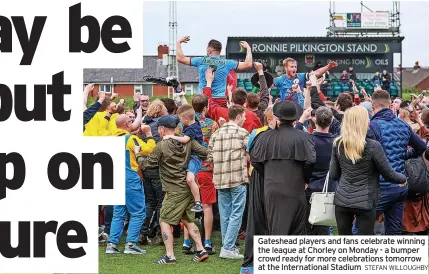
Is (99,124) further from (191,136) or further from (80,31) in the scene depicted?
(80,31)

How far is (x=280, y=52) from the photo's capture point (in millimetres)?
38812

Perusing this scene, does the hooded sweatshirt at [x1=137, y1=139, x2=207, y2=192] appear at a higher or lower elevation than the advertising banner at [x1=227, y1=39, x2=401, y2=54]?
lower

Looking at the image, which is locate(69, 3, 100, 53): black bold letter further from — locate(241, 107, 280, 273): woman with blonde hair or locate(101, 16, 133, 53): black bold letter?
locate(241, 107, 280, 273): woman with blonde hair

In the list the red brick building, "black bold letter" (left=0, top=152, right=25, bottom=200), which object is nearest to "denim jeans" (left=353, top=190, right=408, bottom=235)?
"black bold letter" (left=0, top=152, right=25, bottom=200)

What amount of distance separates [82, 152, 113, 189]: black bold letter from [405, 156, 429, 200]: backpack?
15.5 ft

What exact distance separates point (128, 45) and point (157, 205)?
5298mm

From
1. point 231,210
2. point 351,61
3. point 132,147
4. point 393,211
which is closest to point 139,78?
point 351,61

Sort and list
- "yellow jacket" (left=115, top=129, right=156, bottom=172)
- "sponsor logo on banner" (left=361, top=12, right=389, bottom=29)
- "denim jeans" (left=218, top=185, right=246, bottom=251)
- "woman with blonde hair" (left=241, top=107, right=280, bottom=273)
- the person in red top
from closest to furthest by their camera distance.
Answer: "woman with blonde hair" (left=241, top=107, right=280, bottom=273), "denim jeans" (left=218, top=185, right=246, bottom=251), "yellow jacket" (left=115, top=129, right=156, bottom=172), the person in red top, "sponsor logo on banner" (left=361, top=12, right=389, bottom=29)

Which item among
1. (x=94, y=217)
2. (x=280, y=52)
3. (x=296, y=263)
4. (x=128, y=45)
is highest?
(x=280, y=52)

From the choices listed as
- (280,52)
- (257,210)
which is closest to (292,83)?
(257,210)

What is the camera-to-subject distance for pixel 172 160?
979 cm

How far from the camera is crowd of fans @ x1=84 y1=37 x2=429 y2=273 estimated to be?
8.27 meters

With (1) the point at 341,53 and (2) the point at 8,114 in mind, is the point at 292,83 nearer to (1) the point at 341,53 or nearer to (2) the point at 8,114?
(2) the point at 8,114

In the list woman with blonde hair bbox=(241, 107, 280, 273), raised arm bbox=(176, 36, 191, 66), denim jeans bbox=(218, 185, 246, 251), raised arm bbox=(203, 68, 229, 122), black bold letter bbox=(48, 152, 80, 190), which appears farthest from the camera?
raised arm bbox=(176, 36, 191, 66)
